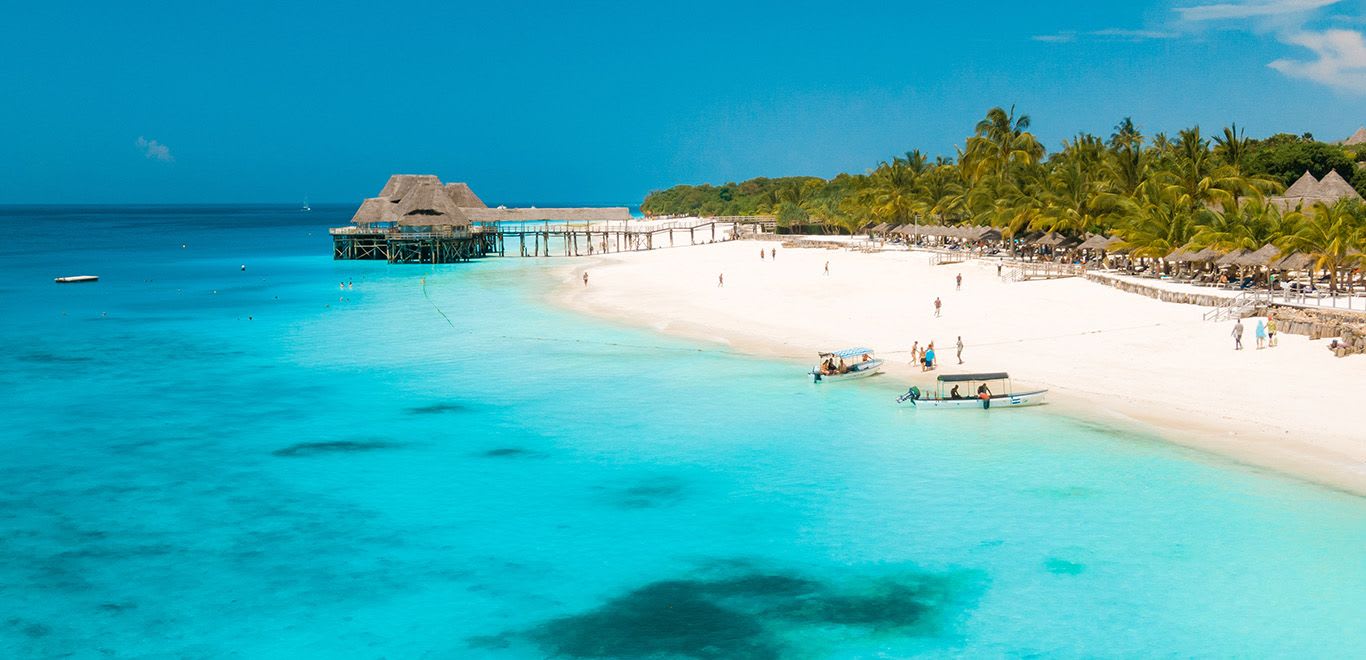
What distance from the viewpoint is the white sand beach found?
19.7 meters

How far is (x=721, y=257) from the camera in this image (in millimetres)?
66250

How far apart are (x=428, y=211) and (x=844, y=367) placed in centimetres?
5426

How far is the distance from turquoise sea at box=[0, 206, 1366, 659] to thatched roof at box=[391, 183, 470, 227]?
46.6 meters

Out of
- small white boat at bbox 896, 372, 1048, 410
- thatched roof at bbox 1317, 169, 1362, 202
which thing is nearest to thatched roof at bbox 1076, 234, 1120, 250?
thatched roof at bbox 1317, 169, 1362, 202

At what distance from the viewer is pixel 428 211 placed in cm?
7494

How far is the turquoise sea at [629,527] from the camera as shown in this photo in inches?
487

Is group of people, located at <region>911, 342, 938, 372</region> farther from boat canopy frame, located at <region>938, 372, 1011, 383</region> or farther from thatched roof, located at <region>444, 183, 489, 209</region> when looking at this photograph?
thatched roof, located at <region>444, 183, 489, 209</region>

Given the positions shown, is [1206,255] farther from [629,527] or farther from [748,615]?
[748,615]

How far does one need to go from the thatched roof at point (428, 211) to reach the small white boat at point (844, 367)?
52.2 meters

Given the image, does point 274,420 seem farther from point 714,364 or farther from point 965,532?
point 965,532

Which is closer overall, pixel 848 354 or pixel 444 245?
pixel 848 354

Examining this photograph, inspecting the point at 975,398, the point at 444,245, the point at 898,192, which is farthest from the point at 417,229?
the point at 975,398

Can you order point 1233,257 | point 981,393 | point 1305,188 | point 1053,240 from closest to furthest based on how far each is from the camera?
point 981,393 < point 1233,257 < point 1305,188 < point 1053,240

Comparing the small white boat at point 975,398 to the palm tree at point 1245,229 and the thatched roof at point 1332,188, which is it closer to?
the palm tree at point 1245,229
